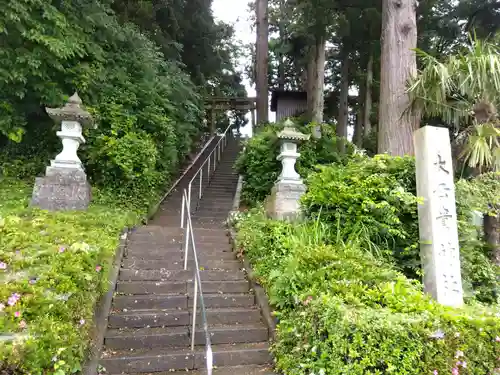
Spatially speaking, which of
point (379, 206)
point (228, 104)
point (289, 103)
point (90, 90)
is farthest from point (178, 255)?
point (228, 104)

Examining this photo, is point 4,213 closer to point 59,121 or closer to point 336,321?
point 59,121

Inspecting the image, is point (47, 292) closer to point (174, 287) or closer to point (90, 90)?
point (174, 287)

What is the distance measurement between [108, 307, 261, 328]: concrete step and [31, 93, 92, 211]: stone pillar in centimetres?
331

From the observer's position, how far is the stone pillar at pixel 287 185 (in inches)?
267

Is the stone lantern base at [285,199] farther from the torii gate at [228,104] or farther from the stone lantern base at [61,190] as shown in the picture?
the torii gate at [228,104]

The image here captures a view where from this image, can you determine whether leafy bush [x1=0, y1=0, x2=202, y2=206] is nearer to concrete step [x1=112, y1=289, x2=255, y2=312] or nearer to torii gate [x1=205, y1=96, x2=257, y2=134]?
concrete step [x1=112, y1=289, x2=255, y2=312]

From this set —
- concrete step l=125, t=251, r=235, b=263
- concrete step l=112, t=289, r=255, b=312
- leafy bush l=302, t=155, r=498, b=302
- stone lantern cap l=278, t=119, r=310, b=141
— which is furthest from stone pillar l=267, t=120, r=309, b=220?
concrete step l=112, t=289, r=255, b=312

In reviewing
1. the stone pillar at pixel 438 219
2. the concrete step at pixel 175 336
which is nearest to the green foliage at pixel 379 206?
the stone pillar at pixel 438 219

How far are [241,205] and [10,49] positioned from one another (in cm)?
599

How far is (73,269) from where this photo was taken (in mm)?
3336

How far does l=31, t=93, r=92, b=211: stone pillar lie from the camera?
6441 mm

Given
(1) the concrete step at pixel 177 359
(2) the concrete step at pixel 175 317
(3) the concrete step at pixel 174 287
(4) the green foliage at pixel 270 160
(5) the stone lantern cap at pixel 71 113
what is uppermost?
(5) the stone lantern cap at pixel 71 113

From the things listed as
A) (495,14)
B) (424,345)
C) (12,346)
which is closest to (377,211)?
(424,345)

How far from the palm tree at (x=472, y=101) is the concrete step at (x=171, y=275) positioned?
360cm
